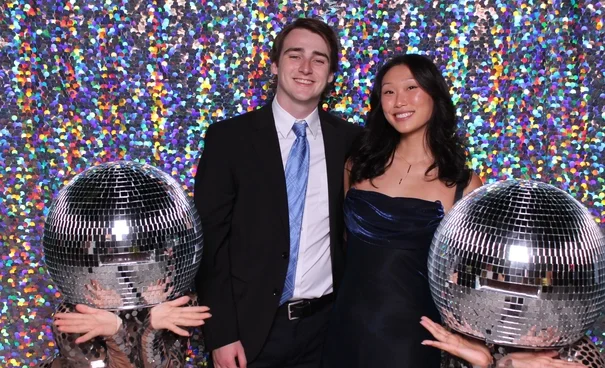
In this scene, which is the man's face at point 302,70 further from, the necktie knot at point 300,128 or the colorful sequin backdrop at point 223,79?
the colorful sequin backdrop at point 223,79

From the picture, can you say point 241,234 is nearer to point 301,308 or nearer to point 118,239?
point 301,308

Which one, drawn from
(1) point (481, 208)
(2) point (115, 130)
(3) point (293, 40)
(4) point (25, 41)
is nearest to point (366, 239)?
(1) point (481, 208)

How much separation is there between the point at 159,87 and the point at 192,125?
19 centimetres

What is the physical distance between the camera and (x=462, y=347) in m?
1.61

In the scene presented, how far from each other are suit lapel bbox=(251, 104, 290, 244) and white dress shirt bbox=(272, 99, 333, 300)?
0.06 metres

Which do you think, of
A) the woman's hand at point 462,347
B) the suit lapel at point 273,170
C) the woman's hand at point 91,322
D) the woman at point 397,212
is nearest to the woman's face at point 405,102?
the woman at point 397,212

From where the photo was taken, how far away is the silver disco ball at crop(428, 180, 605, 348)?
145 centimetres

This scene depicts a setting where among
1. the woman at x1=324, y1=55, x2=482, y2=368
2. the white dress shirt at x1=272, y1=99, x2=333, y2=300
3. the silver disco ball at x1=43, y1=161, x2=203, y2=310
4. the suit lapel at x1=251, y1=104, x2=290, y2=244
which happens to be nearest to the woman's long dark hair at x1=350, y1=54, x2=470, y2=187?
the woman at x1=324, y1=55, x2=482, y2=368

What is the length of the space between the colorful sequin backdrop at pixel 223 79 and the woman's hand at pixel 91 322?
3.13ft

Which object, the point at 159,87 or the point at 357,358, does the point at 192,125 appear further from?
the point at 357,358

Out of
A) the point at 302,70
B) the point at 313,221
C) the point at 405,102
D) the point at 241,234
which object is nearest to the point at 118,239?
the point at 241,234

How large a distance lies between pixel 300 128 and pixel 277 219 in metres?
0.32

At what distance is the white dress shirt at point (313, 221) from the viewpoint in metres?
2.18

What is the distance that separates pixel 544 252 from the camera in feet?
4.74
